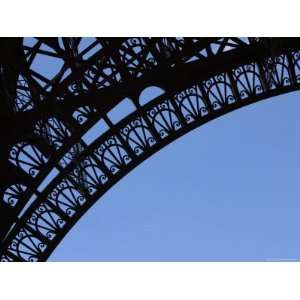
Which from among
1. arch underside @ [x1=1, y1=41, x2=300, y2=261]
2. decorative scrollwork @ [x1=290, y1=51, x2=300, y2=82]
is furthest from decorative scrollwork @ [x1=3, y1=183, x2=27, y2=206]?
decorative scrollwork @ [x1=290, y1=51, x2=300, y2=82]

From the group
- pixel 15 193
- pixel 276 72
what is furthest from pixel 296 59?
pixel 15 193

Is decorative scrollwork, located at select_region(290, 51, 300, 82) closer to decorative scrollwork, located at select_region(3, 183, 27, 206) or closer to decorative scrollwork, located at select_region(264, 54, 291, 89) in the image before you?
decorative scrollwork, located at select_region(264, 54, 291, 89)

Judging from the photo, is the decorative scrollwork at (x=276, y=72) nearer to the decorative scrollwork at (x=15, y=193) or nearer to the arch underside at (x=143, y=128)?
the arch underside at (x=143, y=128)

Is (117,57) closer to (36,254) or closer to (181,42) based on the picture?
(181,42)

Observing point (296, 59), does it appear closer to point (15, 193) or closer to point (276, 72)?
point (276, 72)

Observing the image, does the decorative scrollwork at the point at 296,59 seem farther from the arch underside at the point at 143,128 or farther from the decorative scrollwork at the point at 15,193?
the decorative scrollwork at the point at 15,193

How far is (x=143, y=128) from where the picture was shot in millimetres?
15023

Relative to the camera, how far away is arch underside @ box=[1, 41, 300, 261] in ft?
47.9

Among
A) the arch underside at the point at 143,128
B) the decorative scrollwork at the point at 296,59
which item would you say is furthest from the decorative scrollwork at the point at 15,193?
the decorative scrollwork at the point at 296,59

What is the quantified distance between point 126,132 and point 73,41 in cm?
253

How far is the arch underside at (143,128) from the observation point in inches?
574

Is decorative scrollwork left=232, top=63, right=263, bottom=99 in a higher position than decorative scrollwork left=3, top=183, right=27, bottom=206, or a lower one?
higher

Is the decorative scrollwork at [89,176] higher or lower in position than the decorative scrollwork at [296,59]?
lower
